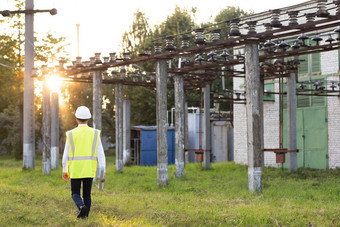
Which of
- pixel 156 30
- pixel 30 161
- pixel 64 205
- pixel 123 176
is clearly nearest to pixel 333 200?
pixel 64 205

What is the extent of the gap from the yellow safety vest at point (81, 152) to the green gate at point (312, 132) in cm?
1570

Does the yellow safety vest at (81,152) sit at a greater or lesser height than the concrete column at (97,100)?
lesser

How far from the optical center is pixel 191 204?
1300cm

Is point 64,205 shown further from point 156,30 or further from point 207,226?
point 156,30

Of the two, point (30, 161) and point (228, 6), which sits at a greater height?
point (228, 6)

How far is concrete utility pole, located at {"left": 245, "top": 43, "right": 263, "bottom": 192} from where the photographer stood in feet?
52.0

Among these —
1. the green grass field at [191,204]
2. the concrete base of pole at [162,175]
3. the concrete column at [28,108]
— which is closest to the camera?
the green grass field at [191,204]

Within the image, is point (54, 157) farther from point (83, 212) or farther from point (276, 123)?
point (83, 212)

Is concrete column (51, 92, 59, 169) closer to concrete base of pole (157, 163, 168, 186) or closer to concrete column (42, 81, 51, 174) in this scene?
concrete column (42, 81, 51, 174)

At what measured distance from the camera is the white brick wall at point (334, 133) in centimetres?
2369

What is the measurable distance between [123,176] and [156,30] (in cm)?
3030

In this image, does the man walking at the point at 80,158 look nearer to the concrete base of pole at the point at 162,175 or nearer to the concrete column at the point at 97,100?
the concrete base of pole at the point at 162,175

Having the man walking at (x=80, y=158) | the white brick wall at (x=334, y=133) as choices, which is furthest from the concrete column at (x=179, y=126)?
the man walking at (x=80, y=158)

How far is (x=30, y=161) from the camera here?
2541 cm
